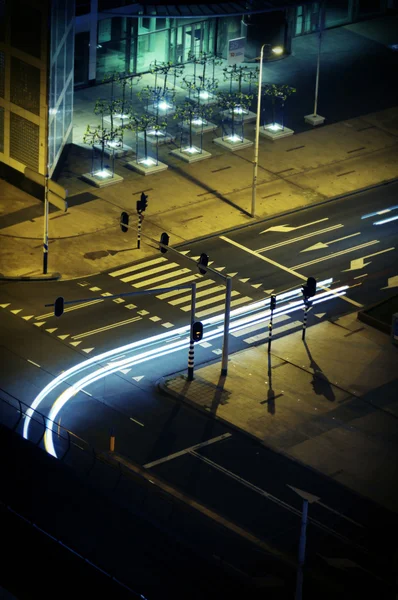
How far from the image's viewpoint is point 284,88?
10206 centimetres

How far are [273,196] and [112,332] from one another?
19931 millimetres

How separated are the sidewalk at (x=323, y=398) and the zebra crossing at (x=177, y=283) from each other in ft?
14.8

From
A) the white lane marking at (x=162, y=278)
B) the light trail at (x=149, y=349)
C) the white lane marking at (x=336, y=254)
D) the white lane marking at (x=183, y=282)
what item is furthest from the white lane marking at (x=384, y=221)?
the white lane marking at (x=162, y=278)

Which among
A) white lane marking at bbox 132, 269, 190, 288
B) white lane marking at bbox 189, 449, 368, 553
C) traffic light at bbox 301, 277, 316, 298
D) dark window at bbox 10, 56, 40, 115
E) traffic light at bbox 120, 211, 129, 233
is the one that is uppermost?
dark window at bbox 10, 56, 40, 115

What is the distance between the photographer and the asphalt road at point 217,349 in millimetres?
58125

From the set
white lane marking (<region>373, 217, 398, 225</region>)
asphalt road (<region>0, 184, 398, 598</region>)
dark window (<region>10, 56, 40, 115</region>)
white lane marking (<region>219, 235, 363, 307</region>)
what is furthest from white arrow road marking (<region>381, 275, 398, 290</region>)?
dark window (<region>10, 56, 40, 115</region>)

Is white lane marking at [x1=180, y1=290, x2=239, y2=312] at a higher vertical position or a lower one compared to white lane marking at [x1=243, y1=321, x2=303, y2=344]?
higher

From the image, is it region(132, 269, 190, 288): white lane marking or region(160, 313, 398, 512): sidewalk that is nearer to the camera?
region(160, 313, 398, 512): sidewalk

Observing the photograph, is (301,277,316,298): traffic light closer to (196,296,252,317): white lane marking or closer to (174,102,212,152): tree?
(196,296,252,317): white lane marking

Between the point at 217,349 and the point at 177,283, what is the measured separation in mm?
6719

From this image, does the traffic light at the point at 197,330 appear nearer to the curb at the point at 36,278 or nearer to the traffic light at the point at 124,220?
the traffic light at the point at 124,220

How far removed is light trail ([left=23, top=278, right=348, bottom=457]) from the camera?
6512 centimetres

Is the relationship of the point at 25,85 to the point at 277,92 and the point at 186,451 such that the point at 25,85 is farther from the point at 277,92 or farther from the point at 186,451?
the point at 186,451

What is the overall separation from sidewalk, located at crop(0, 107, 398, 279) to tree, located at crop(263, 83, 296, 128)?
3.19 m
